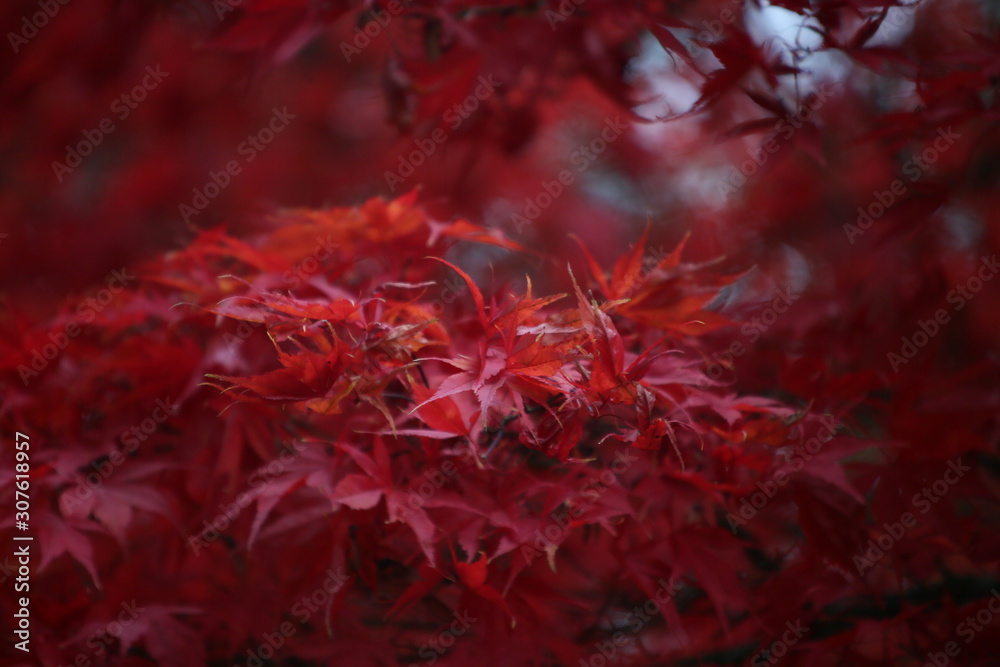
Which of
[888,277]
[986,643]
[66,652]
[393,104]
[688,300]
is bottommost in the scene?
[66,652]

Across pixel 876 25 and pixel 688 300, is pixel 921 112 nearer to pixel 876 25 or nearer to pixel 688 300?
pixel 876 25

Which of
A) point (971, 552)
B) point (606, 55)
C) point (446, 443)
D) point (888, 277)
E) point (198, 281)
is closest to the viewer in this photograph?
point (446, 443)

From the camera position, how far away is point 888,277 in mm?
1543

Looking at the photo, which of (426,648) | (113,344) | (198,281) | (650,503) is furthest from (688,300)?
(113,344)

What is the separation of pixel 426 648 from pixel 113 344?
2.23 feet

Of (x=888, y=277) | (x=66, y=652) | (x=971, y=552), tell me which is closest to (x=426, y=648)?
(x=66, y=652)

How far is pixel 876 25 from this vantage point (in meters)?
0.95

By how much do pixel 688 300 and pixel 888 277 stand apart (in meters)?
0.91

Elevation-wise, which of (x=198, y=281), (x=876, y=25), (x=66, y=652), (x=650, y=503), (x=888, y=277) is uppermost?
(x=876, y=25)

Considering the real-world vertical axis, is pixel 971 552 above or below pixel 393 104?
below

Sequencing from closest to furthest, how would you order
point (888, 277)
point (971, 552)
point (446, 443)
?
1. point (446, 443)
2. point (971, 552)
3. point (888, 277)

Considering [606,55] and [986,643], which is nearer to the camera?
[986,643]

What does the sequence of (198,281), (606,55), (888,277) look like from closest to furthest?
1. (198,281)
2. (606,55)
3. (888,277)

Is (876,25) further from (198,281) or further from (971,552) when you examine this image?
(198,281)
